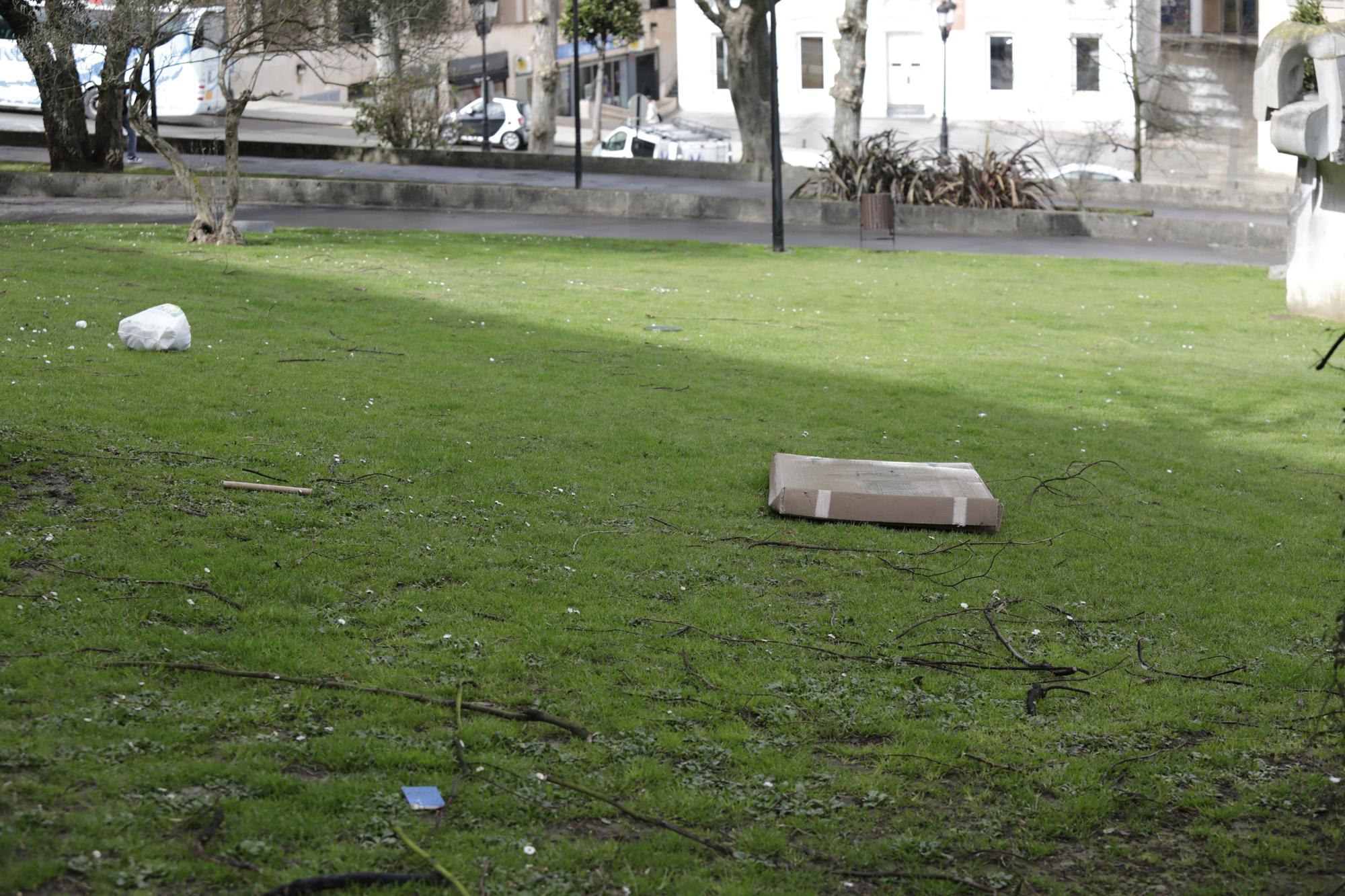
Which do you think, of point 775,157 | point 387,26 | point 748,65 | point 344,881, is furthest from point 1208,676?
point 748,65

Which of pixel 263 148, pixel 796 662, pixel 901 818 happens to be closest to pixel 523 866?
pixel 901 818

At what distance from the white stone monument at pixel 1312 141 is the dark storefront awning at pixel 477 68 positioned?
49.0 meters

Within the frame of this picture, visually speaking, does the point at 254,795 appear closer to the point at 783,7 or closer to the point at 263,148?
the point at 263,148

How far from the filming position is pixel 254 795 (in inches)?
146

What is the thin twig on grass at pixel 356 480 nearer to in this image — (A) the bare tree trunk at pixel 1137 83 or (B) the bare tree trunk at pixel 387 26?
(B) the bare tree trunk at pixel 387 26

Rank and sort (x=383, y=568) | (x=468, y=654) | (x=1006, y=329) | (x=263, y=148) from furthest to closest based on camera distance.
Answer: (x=263, y=148) < (x=1006, y=329) < (x=383, y=568) < (x=468, y=654)

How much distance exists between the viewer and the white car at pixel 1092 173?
33.4 m

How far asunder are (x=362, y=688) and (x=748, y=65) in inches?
1111

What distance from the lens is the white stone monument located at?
14641mm

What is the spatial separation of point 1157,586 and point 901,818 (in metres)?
2.87

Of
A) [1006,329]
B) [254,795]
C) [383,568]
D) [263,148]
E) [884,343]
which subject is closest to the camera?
[254,795]

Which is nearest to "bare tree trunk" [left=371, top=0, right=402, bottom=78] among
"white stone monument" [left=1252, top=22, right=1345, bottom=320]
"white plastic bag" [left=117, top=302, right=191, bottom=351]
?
"white plastic bag" [left=117, top=302, right=191, bottom=351]

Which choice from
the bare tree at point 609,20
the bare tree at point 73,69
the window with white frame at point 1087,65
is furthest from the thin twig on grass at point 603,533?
the window with white frame at point 1087,65

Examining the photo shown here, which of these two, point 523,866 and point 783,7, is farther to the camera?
point 783,7
